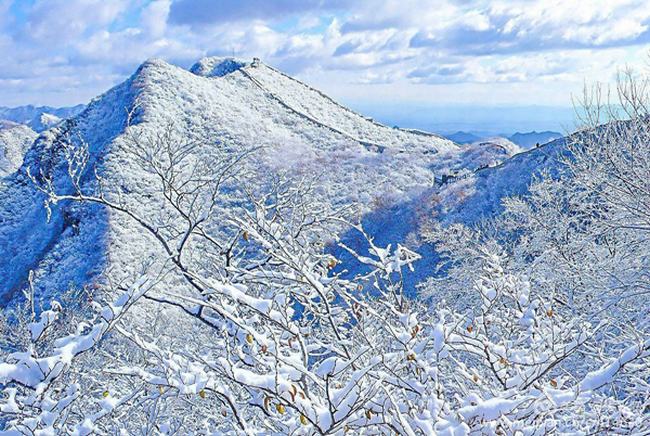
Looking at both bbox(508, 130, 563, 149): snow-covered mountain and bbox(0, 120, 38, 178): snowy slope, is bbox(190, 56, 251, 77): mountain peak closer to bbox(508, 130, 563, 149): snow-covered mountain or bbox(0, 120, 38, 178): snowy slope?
bbox(0, 120, 38, 178): snowy slope

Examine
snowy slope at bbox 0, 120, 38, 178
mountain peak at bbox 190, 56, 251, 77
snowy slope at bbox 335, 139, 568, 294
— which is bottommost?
snowy slope at bbox 335, 139, 568, 294

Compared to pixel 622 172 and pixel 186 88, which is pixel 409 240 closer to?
pixel 622 172

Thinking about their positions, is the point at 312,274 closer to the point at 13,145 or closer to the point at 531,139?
the point at 531,139

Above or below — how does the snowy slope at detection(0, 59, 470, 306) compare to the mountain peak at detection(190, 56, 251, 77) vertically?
below

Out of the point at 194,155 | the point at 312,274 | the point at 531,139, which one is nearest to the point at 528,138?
the point at 531,139

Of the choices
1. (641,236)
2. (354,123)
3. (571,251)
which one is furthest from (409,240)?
(354,123)

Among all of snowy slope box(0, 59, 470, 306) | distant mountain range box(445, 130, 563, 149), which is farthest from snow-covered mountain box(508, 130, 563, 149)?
snowy slope box(0, 59, 470, 306)
